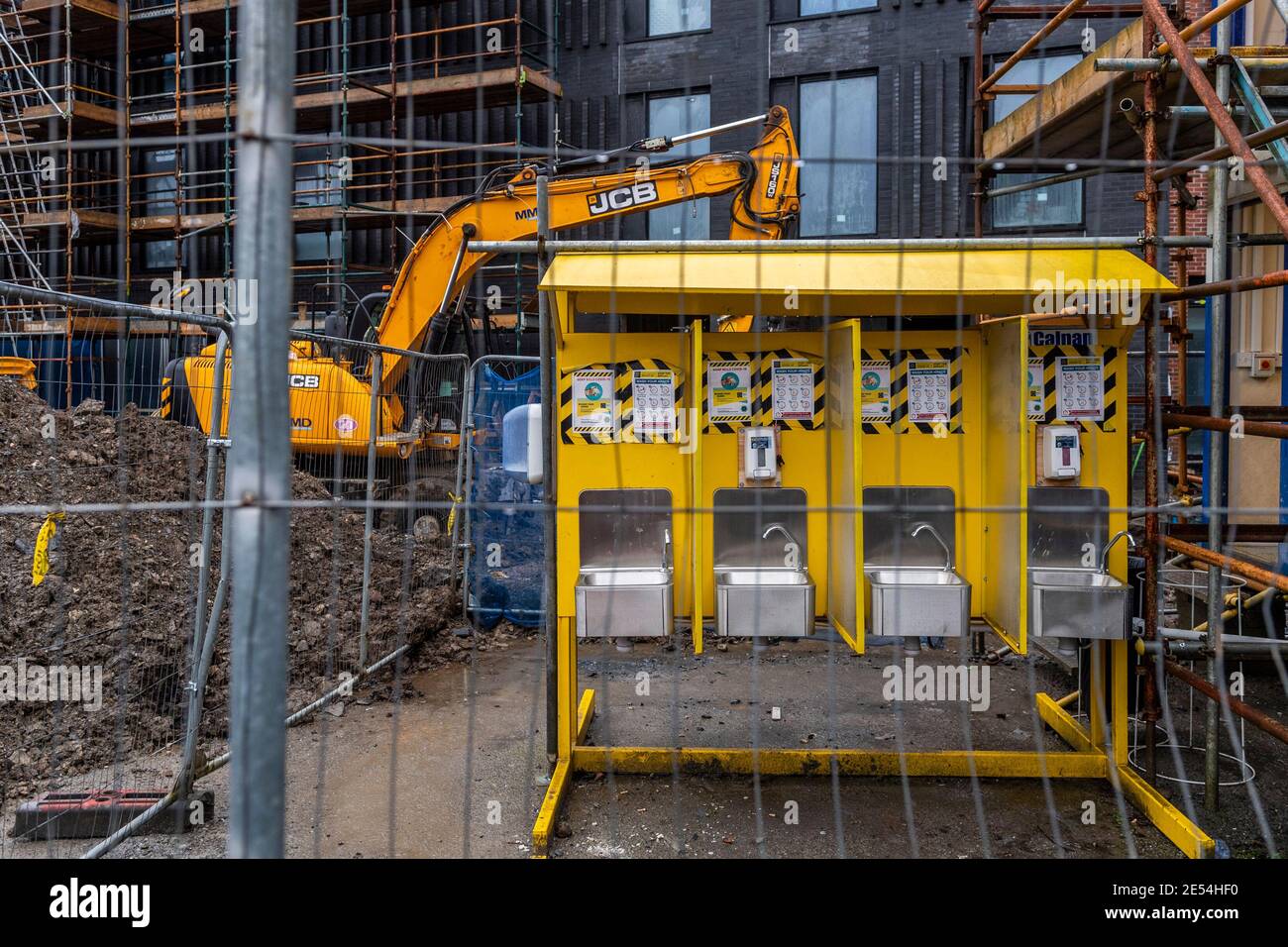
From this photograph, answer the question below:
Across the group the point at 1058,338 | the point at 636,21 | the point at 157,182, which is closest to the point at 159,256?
the point at 157,182

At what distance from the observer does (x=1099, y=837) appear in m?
4.75

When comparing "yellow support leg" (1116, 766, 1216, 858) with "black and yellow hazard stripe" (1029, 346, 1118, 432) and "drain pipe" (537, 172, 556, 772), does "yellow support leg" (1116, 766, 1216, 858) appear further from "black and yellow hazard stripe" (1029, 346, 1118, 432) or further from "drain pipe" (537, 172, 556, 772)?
"drain pipe" (537, 172, 556, 772)

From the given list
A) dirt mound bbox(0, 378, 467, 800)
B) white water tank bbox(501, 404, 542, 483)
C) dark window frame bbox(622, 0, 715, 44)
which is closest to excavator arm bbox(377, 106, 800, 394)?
dirt mound bbox(0, 378, 467, 800)

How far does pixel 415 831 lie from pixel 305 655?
102 inches

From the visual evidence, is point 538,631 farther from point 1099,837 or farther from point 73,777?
point 1099,837

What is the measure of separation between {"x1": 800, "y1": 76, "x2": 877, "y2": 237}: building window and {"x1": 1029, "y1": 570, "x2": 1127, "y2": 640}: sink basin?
11359 mm

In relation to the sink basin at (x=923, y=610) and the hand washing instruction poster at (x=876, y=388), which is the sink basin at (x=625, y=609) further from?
the hand washing instruction poster at (x=876, y=388)

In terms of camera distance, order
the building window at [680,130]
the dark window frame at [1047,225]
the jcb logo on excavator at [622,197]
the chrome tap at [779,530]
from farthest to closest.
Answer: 1. the building window at [680,130]
2. the dark window frame at [1047,225]
3. the jcb logo on excavator at [622,197]
4. the chrome tap at [779,530]

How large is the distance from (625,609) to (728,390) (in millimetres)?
1302

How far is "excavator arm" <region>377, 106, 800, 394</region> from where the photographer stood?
964cm

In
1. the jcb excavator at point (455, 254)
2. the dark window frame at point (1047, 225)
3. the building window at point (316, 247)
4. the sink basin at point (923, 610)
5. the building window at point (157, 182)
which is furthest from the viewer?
the building window at point (157, 182)

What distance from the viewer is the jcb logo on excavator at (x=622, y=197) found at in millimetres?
10289

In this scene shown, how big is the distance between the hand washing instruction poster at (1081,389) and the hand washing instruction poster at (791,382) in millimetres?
1231

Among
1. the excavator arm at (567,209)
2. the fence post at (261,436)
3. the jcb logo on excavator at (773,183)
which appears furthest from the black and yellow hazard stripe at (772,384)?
the jcb logo on excavator at (773,183)
